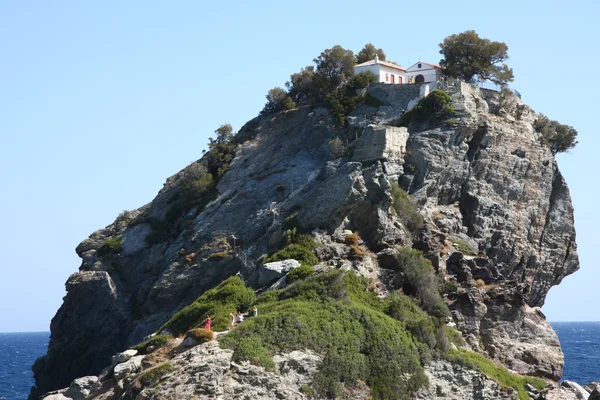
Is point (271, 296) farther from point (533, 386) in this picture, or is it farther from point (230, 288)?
point (533, 386)

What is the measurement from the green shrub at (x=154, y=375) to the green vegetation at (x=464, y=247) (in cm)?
2355

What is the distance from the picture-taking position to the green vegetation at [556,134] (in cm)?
7056

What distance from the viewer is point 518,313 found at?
57.4m

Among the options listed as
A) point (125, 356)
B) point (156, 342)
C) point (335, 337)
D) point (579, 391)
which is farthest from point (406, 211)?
point (125, 356)

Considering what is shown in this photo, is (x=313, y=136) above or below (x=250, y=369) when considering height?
above

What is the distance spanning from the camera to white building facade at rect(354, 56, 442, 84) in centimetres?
7175

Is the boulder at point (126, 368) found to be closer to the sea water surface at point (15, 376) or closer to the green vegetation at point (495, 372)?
the green vegetation at point (495, 372)

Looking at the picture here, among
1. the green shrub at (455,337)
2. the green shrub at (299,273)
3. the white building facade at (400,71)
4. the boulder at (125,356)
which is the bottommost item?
the boulder at (125,356)

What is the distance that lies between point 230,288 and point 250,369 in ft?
29.2

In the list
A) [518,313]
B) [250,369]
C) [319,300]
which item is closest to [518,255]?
[518,313]

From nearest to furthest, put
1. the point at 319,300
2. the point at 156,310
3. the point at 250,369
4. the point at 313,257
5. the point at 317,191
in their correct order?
the point at 250,369 < the point at 319,300 < the point at 313,257 < the point at 317,191 < the point at 156,310

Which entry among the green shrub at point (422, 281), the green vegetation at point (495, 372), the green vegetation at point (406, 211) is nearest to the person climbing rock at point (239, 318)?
the green vegetation at point (495, 372)

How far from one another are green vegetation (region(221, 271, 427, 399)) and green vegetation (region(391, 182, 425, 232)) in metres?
8.68

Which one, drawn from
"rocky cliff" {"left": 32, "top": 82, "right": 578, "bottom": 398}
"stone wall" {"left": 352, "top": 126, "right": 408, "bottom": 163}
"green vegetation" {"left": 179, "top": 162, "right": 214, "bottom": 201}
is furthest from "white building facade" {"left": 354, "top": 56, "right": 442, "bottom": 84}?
"green vegetation" {"left": 179, "top": 162, "right": 214, "bottom": 201}
